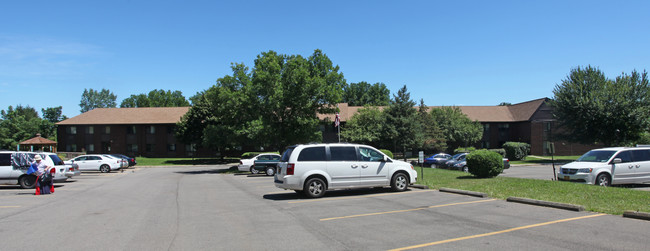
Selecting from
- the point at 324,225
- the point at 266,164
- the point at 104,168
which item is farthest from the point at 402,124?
the point at 324,225

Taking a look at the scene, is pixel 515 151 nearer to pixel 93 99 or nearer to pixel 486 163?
pixel 486 163

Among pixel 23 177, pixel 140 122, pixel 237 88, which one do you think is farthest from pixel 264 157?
pixel 140 122

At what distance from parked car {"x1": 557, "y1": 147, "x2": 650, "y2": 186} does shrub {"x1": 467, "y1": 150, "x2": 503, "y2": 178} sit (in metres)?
2.41

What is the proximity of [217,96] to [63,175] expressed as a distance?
17357 millimetres

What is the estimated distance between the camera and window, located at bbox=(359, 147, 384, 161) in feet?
43.5

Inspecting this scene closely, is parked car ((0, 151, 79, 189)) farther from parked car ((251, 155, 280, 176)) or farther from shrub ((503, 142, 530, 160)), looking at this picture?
shrub ((503, 142, 530, 160))

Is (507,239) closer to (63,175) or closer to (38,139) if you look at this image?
(63,175)

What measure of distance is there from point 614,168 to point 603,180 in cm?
63

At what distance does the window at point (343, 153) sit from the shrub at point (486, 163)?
569 cm

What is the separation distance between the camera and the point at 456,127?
51375mm

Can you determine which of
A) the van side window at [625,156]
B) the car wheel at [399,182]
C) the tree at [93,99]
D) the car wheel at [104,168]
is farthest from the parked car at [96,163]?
the tree at [93,99]

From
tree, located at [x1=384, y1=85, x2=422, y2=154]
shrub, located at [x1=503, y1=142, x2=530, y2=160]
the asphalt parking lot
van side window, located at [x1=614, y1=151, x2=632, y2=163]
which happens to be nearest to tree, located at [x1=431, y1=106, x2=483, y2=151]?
tree, located at [x1=384, y1=85, x2=422, y2=154]

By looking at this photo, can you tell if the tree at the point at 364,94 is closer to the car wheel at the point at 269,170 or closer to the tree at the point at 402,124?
the tree at the point at 402,124

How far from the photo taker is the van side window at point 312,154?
12578mm
